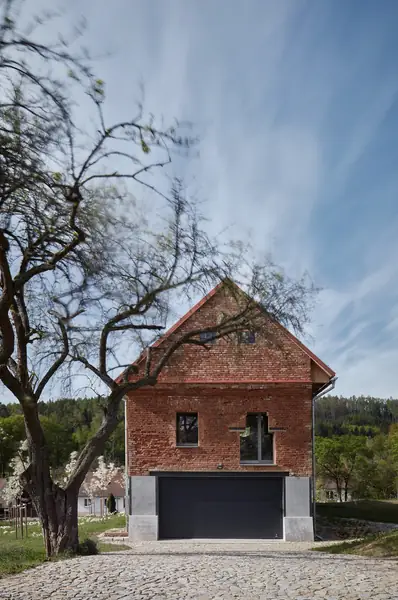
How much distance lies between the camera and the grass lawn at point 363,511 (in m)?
29.5

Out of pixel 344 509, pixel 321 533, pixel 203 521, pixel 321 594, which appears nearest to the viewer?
pixel 321 594

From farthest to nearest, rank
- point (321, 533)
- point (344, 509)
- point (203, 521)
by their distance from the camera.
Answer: point (344, 509) < point (321, 533) < point (203, 521)

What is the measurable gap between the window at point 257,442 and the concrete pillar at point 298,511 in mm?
1075

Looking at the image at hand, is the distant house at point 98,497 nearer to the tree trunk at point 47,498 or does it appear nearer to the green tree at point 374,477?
the green tree at point 374,477

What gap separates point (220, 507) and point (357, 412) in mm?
97491

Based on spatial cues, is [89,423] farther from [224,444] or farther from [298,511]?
[298,511]

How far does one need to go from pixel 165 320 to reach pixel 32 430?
12.4 ft

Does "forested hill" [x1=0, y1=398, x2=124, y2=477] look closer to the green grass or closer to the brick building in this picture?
the brick building

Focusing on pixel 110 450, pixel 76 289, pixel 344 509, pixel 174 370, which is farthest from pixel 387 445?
pixel 76 289

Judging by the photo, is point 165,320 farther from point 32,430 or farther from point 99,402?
point 32,430

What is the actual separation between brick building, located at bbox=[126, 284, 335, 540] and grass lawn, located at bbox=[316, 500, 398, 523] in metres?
8.47

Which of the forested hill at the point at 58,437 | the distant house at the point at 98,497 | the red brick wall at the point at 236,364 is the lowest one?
the distant house at the point at 98,497

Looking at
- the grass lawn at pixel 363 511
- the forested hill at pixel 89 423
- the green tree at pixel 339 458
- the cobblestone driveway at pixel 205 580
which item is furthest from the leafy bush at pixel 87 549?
the green tree at pixel 339 458

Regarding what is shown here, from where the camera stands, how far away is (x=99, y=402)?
51.6 ft
